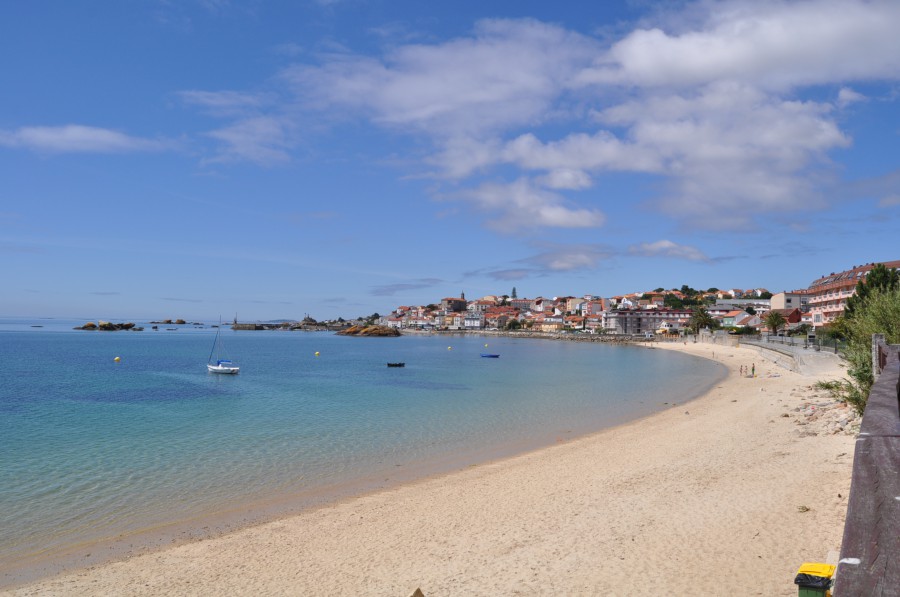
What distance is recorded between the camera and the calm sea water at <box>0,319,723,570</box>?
13.3m

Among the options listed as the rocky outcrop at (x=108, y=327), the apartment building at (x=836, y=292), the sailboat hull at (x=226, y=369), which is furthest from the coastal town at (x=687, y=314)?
the rocky outcrop at (x=108, y=327)

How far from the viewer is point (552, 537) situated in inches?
393

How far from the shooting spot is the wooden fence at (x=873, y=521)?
6.37ft

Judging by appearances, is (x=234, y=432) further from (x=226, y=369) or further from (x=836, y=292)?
(x=836, y=292)

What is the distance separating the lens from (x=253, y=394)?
113ft

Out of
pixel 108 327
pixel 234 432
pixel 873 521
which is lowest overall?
pixel 234 432

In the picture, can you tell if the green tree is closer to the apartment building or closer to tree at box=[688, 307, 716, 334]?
the apartment building

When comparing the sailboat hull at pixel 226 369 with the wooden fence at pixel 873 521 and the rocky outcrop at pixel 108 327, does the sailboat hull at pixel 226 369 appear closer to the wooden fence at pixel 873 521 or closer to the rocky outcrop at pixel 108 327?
the wooden fence at pixel 873 521

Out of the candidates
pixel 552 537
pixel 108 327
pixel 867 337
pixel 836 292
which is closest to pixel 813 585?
pixel 552 537

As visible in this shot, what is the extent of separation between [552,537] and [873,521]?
826cm

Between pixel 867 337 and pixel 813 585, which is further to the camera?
pixel 867 337

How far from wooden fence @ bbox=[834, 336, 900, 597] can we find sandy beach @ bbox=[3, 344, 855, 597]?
521 centimetres

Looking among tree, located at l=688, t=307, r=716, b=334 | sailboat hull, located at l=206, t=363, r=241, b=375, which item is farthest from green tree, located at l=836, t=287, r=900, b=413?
tree, located at l=688, t=307, r=716, b=334

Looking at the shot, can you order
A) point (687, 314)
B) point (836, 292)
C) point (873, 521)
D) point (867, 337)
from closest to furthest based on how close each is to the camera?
point (873, 521)
point (867, 337)
point (836, 292)
point (687, 314)
